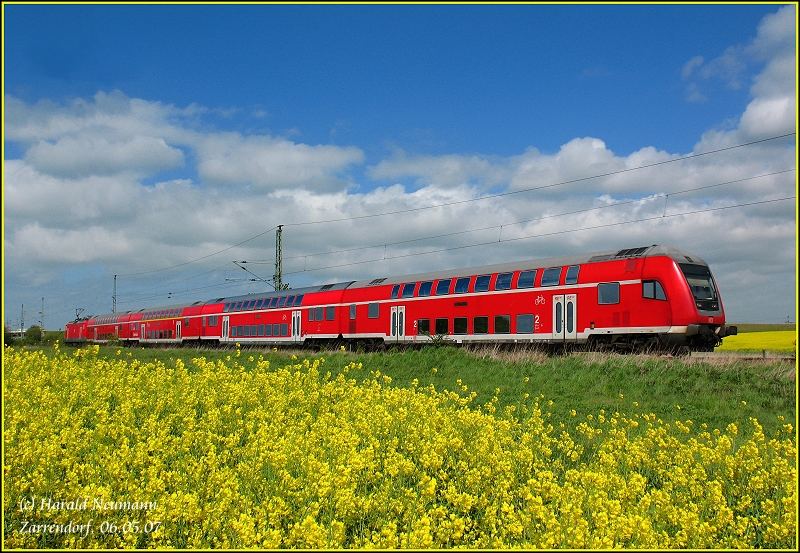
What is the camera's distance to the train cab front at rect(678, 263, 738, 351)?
20969mm

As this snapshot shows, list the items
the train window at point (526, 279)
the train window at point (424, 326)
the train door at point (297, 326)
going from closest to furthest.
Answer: the train window at point (526, 279) < the train window at point (424, 326) < the train door at point (297, 326)

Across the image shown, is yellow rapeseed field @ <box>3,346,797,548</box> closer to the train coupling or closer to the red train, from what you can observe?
the train coupling

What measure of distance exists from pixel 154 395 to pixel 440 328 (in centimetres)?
1615

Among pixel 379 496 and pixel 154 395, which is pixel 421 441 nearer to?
pixel 379 496

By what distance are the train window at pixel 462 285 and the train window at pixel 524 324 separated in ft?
9.74

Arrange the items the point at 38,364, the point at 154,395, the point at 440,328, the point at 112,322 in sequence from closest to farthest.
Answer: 1. the point at 154,395
2. the point at 38,364
3. the point at 440,328
4. the point at 112,322

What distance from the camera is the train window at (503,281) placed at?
25234 mm

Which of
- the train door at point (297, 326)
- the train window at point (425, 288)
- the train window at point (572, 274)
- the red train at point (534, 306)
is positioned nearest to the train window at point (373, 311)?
the red train at point (534, 306)

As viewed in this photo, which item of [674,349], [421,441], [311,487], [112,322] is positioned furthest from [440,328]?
[112,322]

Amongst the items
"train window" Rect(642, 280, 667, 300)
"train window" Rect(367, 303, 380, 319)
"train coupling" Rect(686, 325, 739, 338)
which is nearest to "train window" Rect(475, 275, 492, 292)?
"train window" Rect(367, 303, 380, 319)

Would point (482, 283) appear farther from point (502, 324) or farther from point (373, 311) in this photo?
point (373, 311)

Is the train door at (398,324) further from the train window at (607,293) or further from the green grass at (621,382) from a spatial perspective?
the train window at (607,293)

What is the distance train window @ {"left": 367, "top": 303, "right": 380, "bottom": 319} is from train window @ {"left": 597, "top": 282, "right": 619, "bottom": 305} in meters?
11.5

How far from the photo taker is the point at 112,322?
6300cm
